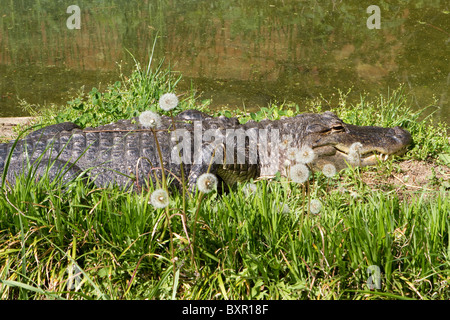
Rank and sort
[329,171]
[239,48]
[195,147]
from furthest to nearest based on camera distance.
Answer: [239,48] → [195,147] → [329,171]

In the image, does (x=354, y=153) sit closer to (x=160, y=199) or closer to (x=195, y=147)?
(x=195, y=147)

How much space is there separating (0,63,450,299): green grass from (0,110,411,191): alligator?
2.31ft

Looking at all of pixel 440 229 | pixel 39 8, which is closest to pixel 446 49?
pixel 440 229

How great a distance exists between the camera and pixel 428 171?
4090 millimetres

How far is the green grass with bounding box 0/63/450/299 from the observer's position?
242 cm

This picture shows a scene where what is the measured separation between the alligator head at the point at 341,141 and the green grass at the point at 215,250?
1.29 metres

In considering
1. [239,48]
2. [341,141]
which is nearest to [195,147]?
[341,141]

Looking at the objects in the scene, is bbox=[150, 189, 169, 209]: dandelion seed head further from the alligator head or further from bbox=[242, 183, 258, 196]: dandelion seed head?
the alligator head

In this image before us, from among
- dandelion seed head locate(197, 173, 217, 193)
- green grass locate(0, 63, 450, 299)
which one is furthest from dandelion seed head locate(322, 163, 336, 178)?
dandelion seed head locate(197, 173, 217, 193)

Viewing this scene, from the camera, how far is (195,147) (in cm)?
380

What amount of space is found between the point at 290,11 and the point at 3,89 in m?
4.90

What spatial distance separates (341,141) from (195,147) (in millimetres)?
1272
